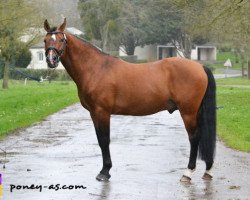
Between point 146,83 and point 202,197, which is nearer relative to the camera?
point 202,197

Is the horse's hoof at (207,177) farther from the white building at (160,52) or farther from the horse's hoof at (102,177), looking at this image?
the white building at (160,52)

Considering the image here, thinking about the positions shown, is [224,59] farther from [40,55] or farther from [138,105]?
[138,105]

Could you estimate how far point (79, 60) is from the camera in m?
10.9

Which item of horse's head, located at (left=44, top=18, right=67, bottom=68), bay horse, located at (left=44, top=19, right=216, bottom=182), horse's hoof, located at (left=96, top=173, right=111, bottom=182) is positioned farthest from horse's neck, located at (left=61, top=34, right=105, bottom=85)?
horse's hoof, located at (left=96, top=173, right=111, bottom=182)

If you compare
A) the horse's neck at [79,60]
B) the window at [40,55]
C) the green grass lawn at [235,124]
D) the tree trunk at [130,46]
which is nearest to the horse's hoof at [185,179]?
the horse's neck at [79,60]

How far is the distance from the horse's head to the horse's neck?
0.27 metres

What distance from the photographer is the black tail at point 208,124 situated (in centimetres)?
1075

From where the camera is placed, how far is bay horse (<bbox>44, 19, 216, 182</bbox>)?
34.8ft

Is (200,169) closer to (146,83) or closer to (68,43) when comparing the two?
(146,83)

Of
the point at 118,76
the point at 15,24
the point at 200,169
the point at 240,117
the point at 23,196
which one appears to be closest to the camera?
the point at 23,196

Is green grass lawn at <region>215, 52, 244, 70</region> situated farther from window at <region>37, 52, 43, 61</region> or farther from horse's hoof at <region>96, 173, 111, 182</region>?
horse's hoof at <region>96, 173, 111, 182</region>

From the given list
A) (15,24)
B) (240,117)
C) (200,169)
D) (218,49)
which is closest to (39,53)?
(218,49)

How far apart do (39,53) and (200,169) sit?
258 ft

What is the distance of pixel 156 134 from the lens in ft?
57.2
